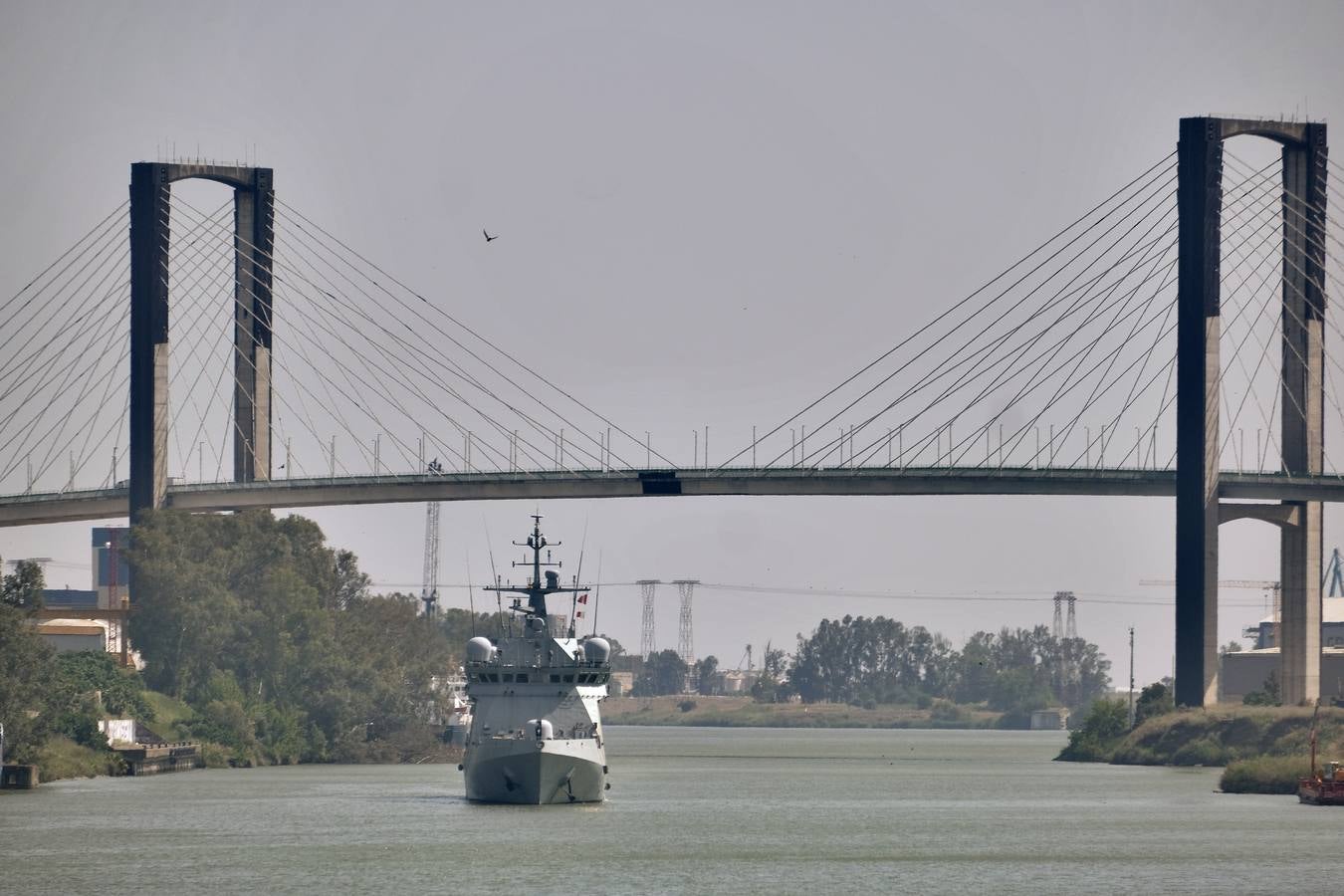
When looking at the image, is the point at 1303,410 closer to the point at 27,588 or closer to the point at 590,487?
the point at 590,487

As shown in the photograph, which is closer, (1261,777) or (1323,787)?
(1323,787)

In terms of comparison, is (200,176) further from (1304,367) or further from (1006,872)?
(1006,872)

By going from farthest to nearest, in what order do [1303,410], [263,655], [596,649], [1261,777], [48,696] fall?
[263,655] < [1303,410] < [1261,777] < [48,696] < [596,649]

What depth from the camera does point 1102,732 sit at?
16888 centimetres

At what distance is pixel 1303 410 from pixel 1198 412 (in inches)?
307

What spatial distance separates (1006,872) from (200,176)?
94.9 metres

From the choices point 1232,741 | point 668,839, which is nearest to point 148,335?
point 1232,741

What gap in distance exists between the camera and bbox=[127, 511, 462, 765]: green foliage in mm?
168125

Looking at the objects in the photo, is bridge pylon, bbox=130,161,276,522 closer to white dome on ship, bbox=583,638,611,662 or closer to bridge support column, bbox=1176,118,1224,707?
bridge support column, bbox=1176,118,1224,707

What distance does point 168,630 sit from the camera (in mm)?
171500

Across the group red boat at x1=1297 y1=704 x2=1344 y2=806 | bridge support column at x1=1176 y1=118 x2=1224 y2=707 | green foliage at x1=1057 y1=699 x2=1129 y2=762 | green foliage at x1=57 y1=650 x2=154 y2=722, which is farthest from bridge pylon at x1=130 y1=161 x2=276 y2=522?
red boat at x1=1297 y1=704 x2=1344 y2=806

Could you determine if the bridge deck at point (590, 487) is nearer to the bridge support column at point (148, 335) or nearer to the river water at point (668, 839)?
the bridge support column at point (148, 335)

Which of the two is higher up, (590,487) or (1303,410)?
(1303,410)

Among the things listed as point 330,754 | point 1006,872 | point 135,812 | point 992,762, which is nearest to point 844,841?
point 1006,872
